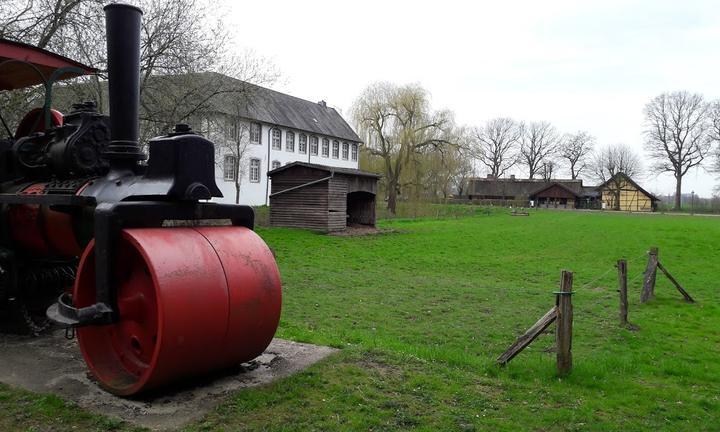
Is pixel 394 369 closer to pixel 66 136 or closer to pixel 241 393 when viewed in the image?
pixel 241 393

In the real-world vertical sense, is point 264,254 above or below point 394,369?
above

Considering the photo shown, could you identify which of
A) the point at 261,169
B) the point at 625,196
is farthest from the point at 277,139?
the point at 625,196

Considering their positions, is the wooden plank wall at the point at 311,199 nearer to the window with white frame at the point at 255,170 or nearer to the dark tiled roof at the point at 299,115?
Result: the dark tiled roof at the point at 299,115

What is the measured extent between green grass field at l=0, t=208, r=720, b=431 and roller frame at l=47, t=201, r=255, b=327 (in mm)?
619

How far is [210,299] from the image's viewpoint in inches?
156

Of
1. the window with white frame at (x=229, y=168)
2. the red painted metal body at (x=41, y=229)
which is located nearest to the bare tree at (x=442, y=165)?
the window with white frame at (x=229, y=168)

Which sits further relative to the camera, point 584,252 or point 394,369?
point 584,252

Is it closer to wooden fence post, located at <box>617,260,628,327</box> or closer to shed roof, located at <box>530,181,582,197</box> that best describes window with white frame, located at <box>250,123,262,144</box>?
wooden fence post, located at <box>617,260,628,327</box>

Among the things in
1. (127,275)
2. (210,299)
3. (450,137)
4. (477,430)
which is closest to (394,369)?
(477,430)

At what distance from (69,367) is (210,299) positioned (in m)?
1.81

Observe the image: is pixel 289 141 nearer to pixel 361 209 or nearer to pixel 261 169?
pixel 261 169

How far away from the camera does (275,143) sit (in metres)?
45.5

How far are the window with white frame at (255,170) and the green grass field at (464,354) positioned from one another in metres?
23.6

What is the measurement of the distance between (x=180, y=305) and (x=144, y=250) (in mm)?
434
